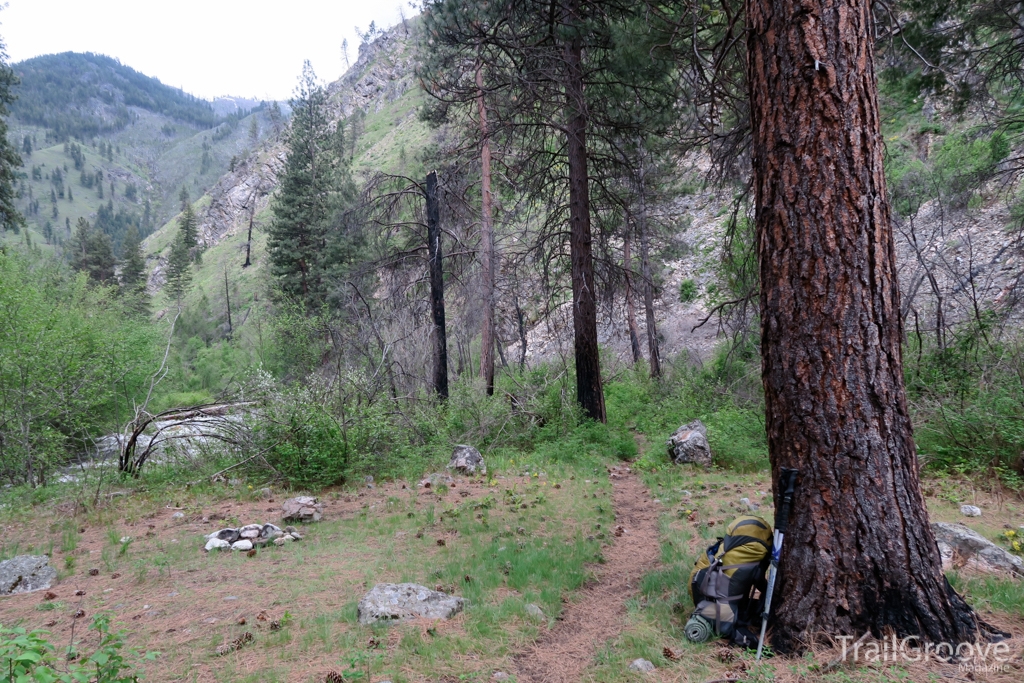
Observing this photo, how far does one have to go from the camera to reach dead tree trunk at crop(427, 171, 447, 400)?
44.3 ft

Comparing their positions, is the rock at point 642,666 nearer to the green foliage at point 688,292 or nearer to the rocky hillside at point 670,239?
the rocky hillside at point 670,239

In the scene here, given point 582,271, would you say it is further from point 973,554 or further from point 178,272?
point 178,272

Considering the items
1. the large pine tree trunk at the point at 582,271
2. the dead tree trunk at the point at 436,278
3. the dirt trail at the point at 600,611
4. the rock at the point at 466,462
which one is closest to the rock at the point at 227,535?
the rock at the point at 466,462

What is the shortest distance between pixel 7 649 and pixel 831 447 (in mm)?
3724

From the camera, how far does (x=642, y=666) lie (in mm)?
2850

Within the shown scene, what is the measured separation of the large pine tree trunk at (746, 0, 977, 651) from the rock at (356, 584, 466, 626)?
2.06 m

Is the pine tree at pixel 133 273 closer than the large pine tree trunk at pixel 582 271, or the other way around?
the large pine tree trunk at pixel 582 271

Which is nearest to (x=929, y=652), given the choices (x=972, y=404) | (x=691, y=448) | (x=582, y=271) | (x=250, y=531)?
(x=250, y=531)

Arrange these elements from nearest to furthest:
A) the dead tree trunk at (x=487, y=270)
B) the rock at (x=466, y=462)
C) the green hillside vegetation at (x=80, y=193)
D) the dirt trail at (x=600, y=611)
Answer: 1. the dirt trail at (x=600, y=611)
2. the rock at (x=466, y=462)
3. the dead tree trunk at (x=487, y=270)
4. the green hillside vegetation at (x=80, y=193)

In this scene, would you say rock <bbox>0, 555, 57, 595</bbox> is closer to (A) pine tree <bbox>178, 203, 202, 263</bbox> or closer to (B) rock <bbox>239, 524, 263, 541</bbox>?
(B) rock <bbox>239, 524, 263, 541</bbox>

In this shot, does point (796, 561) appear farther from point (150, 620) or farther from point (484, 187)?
point (484, 187)

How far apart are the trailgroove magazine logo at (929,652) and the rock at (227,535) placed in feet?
17.4

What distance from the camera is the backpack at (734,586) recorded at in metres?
3.07

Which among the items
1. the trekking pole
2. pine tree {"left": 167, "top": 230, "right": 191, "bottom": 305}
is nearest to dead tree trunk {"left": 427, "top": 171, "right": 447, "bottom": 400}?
the trekking pole
